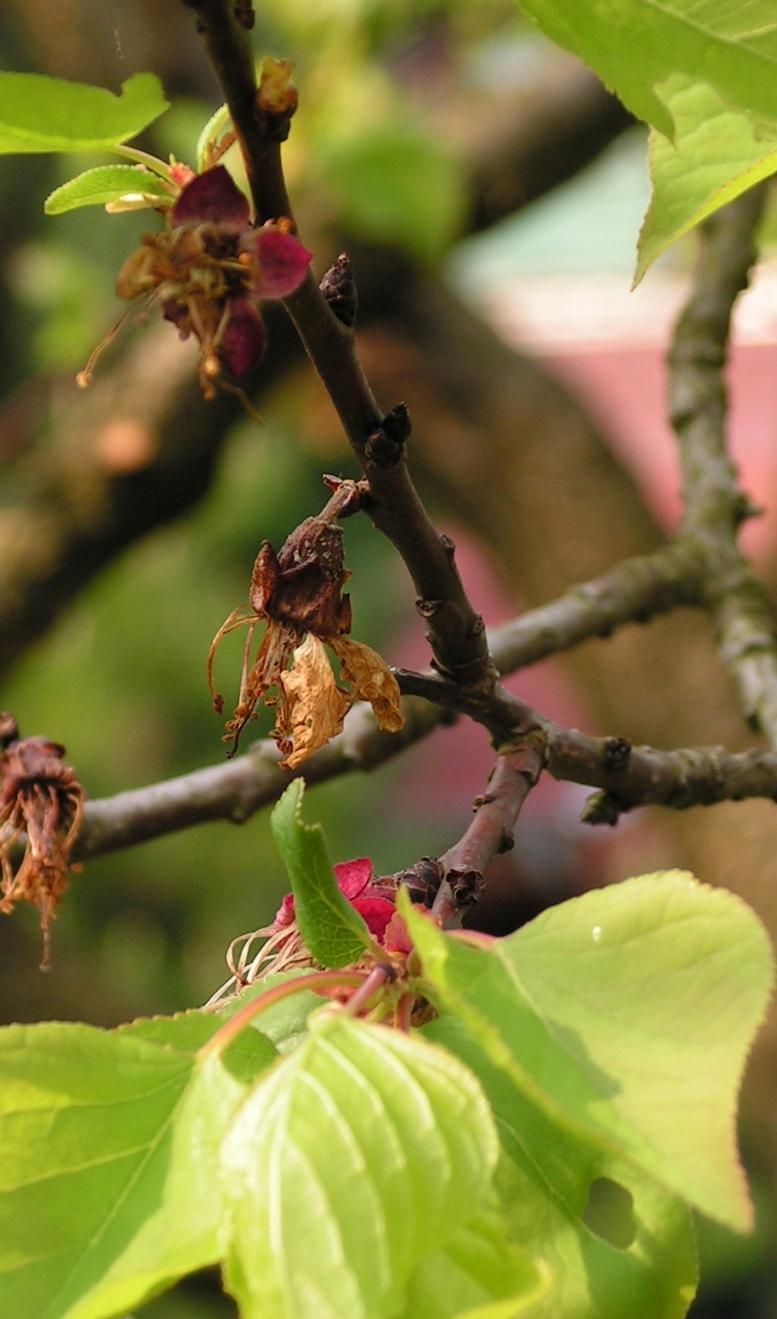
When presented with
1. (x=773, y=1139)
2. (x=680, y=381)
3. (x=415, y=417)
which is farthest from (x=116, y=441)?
(x=773, y=1139)

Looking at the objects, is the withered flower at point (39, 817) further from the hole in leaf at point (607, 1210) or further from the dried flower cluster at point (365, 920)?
the hole in leaf at point (607, 1210)

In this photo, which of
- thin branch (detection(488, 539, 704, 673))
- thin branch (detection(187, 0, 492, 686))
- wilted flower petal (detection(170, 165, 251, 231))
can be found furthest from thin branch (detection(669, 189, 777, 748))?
wilted flower petal (detection(170, 165, 251, 231))

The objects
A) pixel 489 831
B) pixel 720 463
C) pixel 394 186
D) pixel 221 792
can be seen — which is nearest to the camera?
pixel 489 831

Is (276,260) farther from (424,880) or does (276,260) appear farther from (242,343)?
(424,880)

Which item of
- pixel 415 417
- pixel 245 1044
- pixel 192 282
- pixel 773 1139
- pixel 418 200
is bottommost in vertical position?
pixel 773 1139

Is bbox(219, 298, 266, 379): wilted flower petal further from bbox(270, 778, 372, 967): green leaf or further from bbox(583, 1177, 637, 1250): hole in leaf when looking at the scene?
bbox(583, 1177, 637, 1250): hole in leaf

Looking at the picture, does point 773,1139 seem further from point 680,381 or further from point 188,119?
point 188,119

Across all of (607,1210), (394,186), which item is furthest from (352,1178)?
(607,1210)
